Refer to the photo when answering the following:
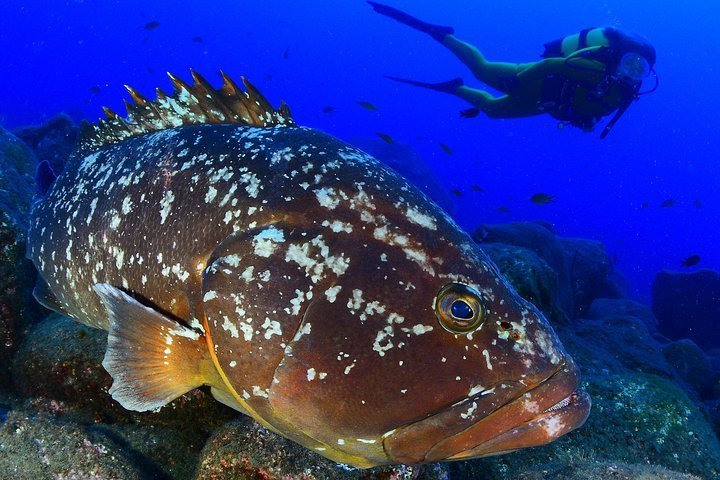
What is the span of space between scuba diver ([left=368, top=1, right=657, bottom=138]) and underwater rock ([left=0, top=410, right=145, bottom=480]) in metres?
10.5

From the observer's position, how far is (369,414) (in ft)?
6.07

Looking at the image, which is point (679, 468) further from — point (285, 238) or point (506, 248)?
point (285, 238)

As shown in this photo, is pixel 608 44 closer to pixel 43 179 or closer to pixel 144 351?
pixel 43 179

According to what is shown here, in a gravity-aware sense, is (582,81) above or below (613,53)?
below

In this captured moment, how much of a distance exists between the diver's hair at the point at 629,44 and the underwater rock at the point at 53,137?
1349 centimetres

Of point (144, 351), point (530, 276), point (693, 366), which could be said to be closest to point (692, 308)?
point (693, 366)

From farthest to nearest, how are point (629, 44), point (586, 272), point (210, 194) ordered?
point (586, 272) < point (629, 44) < point (210, 194)

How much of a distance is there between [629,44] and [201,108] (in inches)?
508

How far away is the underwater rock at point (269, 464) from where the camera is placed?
275 cm

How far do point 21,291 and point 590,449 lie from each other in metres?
5.70

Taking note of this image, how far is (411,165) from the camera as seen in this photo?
33.1 metres

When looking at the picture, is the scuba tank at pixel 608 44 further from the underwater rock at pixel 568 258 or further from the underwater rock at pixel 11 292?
the underwater rock at pixel 11 292

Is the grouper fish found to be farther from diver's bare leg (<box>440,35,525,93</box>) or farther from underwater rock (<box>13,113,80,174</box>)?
diver's bare leg (<box>440,35,525,93</box>)

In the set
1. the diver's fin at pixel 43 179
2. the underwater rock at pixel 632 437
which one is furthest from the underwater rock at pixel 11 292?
the underwater rock at pixel 632 437
